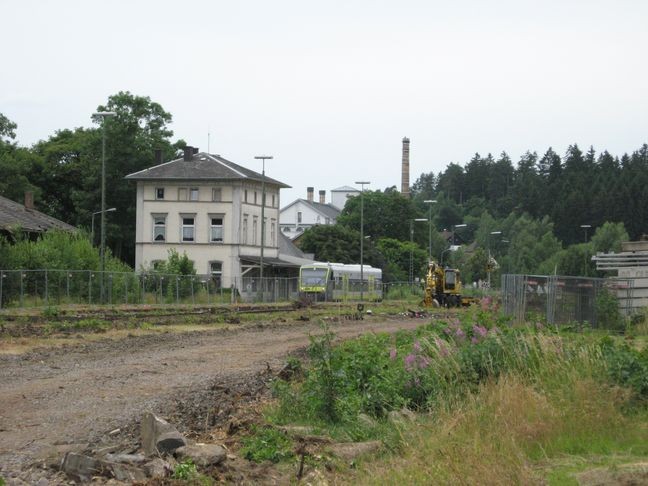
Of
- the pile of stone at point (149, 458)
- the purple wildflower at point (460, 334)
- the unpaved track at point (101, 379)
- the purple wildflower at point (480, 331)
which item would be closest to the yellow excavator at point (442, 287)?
the unpaved track at point (101, 379)

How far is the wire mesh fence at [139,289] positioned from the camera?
4685 cm

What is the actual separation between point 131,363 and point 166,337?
9.32 metres

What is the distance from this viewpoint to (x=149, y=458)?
428 inches

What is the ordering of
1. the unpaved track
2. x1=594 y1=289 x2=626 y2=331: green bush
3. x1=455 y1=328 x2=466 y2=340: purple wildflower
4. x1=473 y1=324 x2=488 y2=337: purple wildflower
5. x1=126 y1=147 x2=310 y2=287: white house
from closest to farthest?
the unpaved track < x1=473 y1=324 x2=488 y2=337: purple wildflower < x1=455 y1=328 x2=466 y2=340: purple wildflower < x1=594 y1=289 x2=626 y2=331: green bush < x1=126 y1=147 x2=310 y2=287: white house

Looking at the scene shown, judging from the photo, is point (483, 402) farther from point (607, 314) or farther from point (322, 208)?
point (322, 208)

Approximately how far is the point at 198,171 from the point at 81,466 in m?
80.1

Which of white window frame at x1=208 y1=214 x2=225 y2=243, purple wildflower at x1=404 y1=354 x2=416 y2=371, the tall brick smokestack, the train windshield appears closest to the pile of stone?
purple wildflower at x1=404 y1=354 x2=416 y2=371

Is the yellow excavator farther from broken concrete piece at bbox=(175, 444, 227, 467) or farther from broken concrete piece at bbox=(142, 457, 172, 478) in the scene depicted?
broken concrete piece at bbox=(142, 457, 172, 478)

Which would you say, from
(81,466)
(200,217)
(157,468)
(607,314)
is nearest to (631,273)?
(607,314)

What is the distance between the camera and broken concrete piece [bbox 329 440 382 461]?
37.1ft

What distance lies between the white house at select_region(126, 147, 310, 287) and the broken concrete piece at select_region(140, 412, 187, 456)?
249 ft

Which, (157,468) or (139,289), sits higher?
(139,289)

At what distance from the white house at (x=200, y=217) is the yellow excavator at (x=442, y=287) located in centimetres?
1763

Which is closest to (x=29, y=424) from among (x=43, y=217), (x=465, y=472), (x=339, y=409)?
(x=339, y=409)
